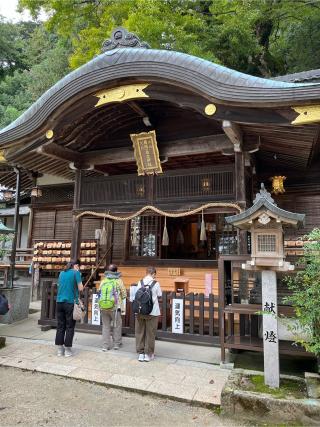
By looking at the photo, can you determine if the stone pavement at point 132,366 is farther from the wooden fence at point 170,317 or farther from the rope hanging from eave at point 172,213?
the rope hanging from eave at point 172,213

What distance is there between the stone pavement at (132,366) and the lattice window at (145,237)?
161 inches

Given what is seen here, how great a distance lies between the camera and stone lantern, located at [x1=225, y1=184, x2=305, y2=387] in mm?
4688

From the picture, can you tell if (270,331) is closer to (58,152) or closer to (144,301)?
(144,301)

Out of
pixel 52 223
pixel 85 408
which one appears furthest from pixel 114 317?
pixel 52 223

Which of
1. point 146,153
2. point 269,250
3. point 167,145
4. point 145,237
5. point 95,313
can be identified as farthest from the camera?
point 145,237

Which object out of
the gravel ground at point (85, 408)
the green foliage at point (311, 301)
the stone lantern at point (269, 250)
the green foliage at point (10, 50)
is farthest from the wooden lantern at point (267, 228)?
the green foliage at point (10, 50)

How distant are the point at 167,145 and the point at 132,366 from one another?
Answer: 555 centimetres

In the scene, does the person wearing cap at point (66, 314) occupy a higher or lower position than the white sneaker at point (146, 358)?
higher

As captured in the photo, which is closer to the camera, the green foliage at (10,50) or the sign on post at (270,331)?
the sign on post at (270,331)

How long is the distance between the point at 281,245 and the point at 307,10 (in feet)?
66.4

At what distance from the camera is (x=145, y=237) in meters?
11.3

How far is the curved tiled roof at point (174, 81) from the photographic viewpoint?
20.1 ft

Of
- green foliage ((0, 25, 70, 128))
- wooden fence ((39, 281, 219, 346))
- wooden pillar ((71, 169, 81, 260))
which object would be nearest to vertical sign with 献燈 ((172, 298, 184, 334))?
wooden fence ((39, 281, 219, 346))

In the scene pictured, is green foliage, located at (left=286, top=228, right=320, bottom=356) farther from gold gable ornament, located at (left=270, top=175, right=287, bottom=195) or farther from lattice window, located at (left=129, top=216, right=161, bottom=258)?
lattice window, located at (left=129, top=216, right=161, bottom=258)
